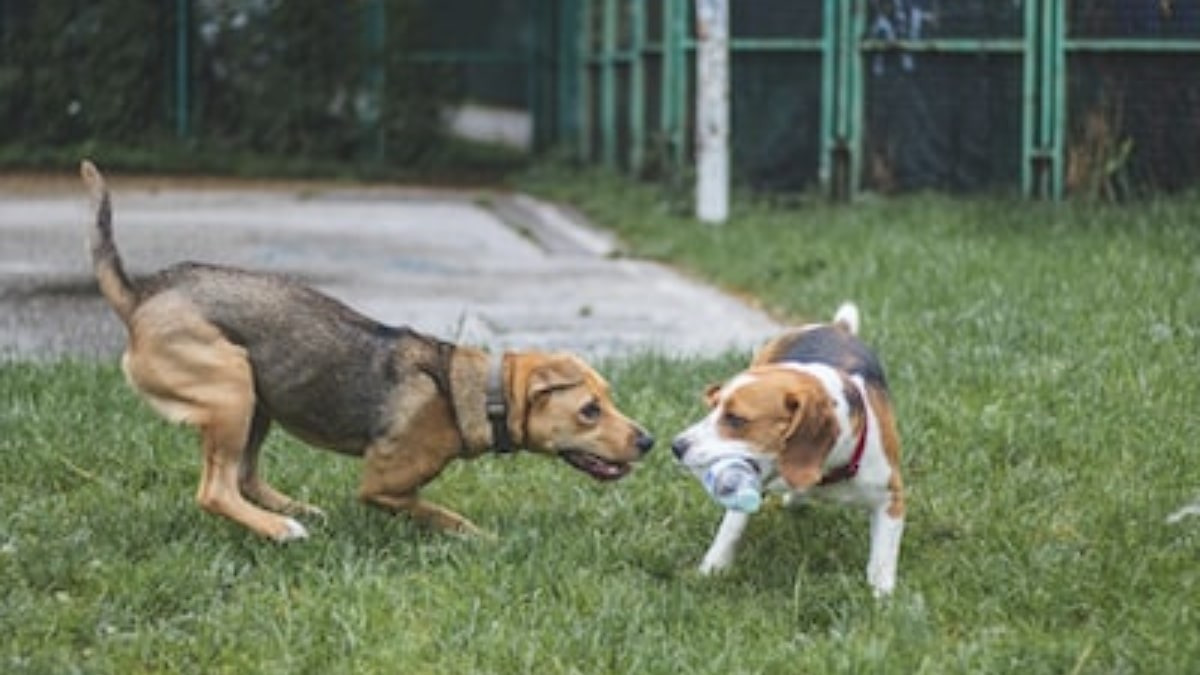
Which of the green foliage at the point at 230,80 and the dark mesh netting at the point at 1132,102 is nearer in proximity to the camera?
the dark mesh netting at the point at 1132,102

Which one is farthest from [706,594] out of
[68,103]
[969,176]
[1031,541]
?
[68,103]

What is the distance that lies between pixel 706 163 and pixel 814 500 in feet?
25.6

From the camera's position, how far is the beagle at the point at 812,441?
4.97m

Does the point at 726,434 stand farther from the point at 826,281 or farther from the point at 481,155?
the point at 481,155

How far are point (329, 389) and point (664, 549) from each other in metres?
1.03

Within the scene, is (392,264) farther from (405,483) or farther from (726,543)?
(726,543)

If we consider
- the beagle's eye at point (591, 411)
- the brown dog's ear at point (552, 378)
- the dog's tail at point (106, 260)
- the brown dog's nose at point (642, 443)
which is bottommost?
the brown dog's nose at point (642, 443)

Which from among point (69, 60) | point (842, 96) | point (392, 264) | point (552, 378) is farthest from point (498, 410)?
point (69, 60)

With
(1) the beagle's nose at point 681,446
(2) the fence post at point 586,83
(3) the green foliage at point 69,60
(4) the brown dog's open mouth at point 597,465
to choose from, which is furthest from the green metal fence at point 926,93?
(1) the beagle's nose at point 681,446

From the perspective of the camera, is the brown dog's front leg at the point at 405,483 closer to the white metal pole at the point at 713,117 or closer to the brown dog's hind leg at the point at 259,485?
the brown dog's hind leg at the point at 259,485

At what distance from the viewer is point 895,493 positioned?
17.1 feet

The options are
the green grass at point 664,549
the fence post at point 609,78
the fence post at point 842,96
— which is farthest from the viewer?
the fence post at point 609,78

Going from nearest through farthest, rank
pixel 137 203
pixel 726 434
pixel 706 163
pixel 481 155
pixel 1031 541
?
1. pixel 726 434
2. pixel 1031 541
3. pixel 706 163
4. pixel 137 203
5. pixel 481 155

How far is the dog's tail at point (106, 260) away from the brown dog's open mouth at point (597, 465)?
1.27 meters
